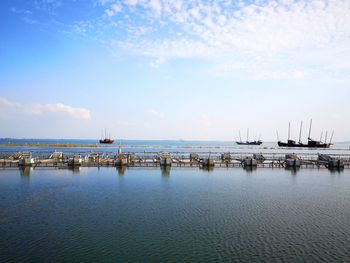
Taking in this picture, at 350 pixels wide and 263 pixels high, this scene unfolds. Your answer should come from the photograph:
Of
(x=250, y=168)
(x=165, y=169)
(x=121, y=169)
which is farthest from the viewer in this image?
(x=250, y=168)

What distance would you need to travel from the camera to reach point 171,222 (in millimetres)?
18266

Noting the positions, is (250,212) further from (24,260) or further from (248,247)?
(24,260)

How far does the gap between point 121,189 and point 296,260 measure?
18984 mm

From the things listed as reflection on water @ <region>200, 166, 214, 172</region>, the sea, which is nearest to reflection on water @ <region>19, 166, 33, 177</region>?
the sea

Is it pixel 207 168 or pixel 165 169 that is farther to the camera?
pixel 207 168

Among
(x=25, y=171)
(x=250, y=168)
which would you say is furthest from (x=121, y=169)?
(x=250, y=168)

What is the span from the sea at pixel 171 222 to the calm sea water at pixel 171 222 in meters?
0.05

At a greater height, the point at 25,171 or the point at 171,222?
the point at 25,171

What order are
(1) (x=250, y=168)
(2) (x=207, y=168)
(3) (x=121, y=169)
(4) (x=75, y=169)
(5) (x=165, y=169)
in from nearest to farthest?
(4) (x=75, y=169) → (3) (x=121, y=169) → (5) (x=165, y=169) → (2) (x=207, y=168) → (1) (x=250, y=168)

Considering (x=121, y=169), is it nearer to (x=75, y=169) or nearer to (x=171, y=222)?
(x=75, y=169)

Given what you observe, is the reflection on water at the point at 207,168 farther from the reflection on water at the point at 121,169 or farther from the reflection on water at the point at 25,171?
the reflection on water at the point at 25,171

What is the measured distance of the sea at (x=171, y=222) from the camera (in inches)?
542

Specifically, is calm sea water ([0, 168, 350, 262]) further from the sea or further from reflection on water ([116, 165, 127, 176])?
reflection on water ([116, 165, 127, 176])

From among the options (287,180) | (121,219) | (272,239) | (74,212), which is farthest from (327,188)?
(74,212)
